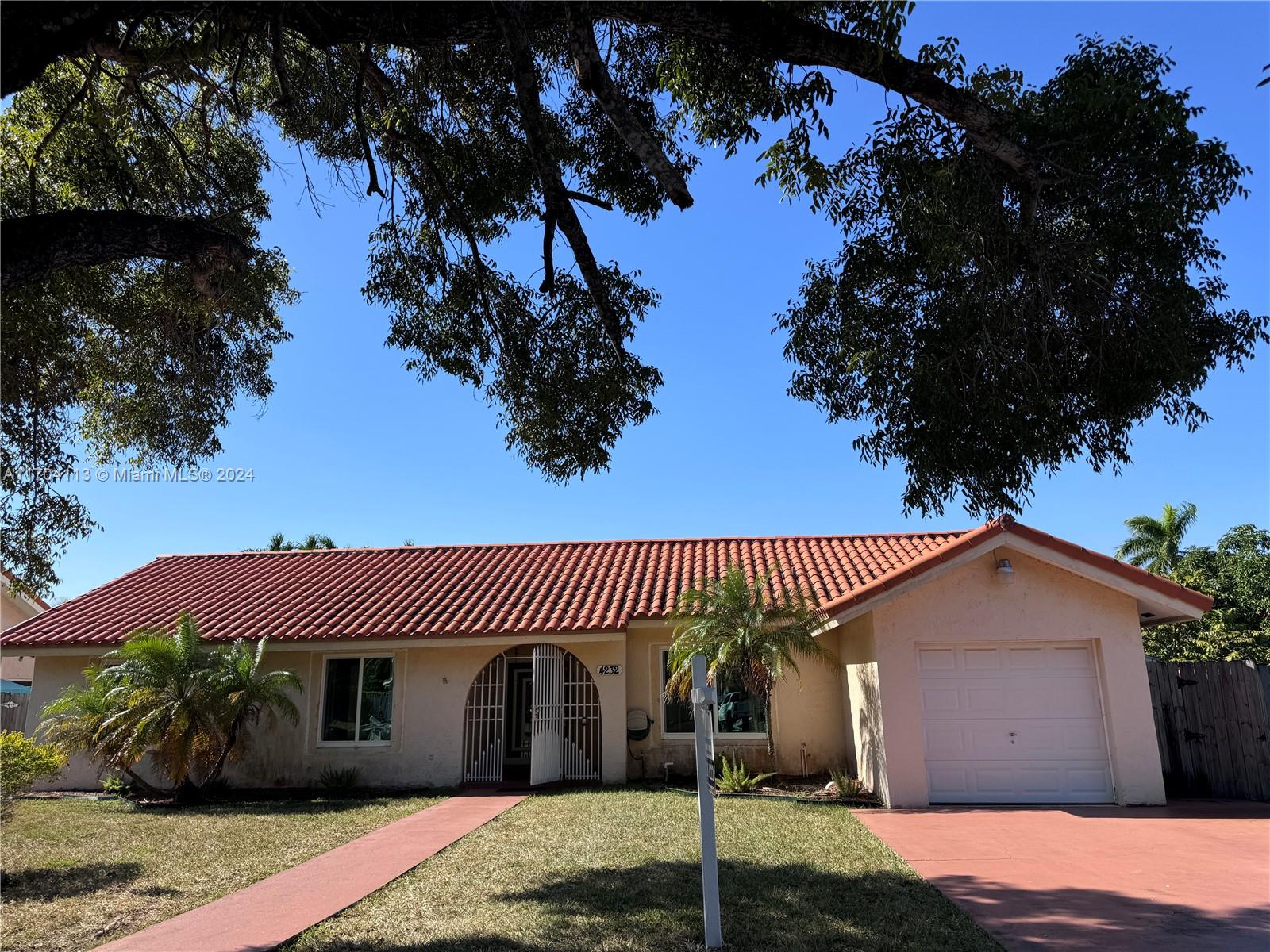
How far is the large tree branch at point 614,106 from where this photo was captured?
5.82 meters

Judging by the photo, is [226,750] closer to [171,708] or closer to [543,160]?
[171,708]

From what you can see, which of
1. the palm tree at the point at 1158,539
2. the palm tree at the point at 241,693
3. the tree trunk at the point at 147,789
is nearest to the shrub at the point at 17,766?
the palm tree at the point at 241,693

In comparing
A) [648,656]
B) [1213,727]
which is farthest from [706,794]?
[1213,727]

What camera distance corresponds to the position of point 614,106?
19.3 feet

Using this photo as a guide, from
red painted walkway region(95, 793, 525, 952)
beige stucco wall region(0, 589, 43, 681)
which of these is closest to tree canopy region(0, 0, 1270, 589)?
red painted walkway region(95, 793, 525, 952)

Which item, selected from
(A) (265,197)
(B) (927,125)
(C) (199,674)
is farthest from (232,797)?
(B) (927,125)

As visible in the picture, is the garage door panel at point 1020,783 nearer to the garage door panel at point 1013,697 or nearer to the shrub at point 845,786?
the garage door panel at point 1013,697

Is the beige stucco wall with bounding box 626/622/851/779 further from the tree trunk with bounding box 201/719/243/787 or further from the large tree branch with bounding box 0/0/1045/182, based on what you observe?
the large tree branch with bounding box 0/0/1045/182

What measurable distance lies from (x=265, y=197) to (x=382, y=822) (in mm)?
8367

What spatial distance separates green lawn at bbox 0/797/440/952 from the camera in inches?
256

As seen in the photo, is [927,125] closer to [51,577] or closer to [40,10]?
[40,10]

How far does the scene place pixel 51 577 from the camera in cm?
847

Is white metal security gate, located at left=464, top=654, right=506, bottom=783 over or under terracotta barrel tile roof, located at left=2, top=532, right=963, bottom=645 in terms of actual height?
under

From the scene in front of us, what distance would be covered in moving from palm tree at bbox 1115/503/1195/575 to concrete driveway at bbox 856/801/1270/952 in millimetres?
29315
